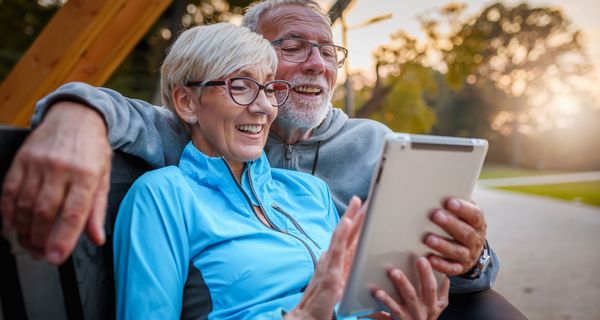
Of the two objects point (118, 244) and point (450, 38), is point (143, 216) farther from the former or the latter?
point (450, 38)

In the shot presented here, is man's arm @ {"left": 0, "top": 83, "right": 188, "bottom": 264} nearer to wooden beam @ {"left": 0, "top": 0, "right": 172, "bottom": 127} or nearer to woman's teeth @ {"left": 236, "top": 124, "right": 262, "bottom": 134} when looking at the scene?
woman's teeth @ {"left": 236, "top": 124, "right": 262, "bottom": 134}

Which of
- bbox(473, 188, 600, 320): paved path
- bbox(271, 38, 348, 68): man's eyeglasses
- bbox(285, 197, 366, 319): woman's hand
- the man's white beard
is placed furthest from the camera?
bbox(473, 188, 600, 320): paved path

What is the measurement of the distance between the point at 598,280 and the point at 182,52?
15.7 ft

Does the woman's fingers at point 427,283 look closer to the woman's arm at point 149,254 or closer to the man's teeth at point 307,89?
the woman's arm at point 149,254

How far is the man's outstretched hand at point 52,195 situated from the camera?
75 cm

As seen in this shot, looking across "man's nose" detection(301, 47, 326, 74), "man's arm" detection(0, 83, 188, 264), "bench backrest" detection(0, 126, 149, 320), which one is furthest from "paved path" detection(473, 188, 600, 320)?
"man's arm" detection(0, 83, 188, 264)

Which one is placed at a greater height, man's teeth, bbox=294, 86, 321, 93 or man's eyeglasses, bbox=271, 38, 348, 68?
man's eyeglasses, bbox=271, 38, 348, 68

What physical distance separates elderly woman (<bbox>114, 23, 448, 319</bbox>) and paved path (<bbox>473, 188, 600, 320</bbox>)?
3017 millimetres

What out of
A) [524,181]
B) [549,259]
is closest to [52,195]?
[549,259]

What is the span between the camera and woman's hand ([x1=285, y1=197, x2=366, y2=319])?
1030 mm

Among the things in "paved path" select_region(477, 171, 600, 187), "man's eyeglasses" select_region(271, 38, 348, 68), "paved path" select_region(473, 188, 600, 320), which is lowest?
"paved path" select_region(477, 171, 600, 187)

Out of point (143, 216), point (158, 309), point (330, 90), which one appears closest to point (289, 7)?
point (330, 90)

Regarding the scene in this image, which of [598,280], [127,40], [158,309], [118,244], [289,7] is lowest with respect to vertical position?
[598,280]

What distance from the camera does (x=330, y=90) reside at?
7.32 feet
